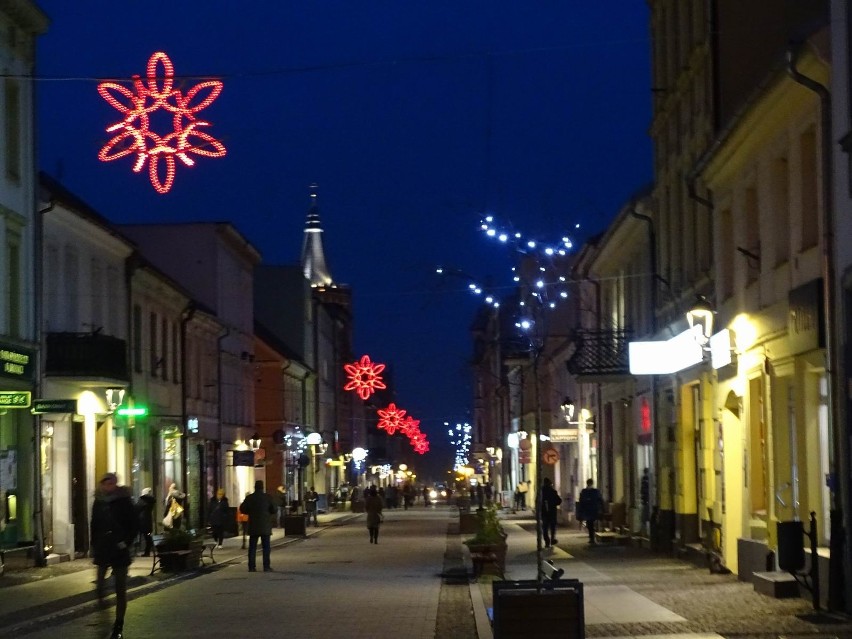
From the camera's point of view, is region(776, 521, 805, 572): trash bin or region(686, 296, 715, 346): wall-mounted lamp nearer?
region(776, 521, 805, 572): trash bin

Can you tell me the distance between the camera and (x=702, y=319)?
911 inches

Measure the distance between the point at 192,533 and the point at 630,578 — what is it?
904 cm

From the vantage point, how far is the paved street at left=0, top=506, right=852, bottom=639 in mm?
16844

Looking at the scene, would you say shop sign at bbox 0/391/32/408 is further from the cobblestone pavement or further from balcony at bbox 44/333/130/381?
the cobblestone pavement

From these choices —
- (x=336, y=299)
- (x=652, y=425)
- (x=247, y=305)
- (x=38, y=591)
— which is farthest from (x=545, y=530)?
(x=336, y=299)

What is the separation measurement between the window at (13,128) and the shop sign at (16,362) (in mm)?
3331

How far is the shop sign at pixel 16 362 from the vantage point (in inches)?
1078

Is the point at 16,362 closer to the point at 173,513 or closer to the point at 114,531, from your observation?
the point at 173,513

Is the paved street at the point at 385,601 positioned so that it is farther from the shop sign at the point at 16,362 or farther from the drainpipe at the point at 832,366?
the shop sign at the point at 16,362

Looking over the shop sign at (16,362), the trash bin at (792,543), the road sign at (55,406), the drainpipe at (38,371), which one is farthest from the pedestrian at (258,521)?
the trash bin at (792,543)

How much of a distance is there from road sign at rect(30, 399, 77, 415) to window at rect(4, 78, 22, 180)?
4329 mm

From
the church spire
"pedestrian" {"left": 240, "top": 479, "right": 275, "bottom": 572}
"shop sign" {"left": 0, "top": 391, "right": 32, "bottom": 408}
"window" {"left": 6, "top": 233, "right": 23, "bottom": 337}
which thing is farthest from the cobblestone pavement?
the church spire

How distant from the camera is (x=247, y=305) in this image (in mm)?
62625

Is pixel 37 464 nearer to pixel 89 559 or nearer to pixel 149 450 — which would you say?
pixel 89 559
